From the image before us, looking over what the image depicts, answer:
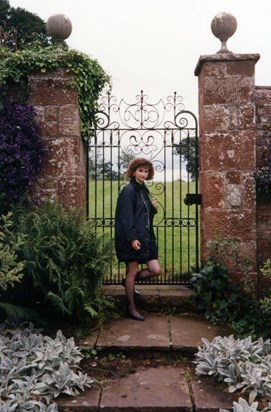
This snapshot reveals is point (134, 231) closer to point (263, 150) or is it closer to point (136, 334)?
point (136, 334)

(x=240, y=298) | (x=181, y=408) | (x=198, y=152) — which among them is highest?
(x=198, y=152)

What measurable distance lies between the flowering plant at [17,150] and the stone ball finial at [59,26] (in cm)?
108

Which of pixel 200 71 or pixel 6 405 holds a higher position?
pixel 200 71

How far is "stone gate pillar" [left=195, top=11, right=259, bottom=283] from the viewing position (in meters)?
5.23

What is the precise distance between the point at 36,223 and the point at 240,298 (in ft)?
7.89

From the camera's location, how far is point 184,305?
5246 mm

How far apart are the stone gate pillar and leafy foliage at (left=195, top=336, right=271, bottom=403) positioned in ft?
4.67

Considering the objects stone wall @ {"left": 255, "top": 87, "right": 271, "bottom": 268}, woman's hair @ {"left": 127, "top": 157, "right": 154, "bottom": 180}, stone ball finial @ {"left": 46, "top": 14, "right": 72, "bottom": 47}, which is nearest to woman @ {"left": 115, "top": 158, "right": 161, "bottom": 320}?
woman's hair @ {"left": 127, "top": 157, "right": 154, "bottom": 180}

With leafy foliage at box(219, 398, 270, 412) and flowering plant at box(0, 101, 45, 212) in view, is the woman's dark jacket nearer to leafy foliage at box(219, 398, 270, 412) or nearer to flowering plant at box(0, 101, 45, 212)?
flowering plant at box(0, 101, 45, 212)

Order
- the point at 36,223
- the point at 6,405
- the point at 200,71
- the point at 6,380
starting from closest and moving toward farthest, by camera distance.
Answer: the point at 6,405, the point at 6,380, the point at 36,223, the point at 200,71

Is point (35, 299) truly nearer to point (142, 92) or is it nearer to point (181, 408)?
point (181, 408)

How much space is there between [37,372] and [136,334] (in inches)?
48.2

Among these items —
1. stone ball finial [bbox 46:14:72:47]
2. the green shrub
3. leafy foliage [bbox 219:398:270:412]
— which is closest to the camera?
leafy foliage [bbox 219:398:270:412]

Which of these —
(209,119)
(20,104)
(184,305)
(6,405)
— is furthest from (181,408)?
(20,104)
